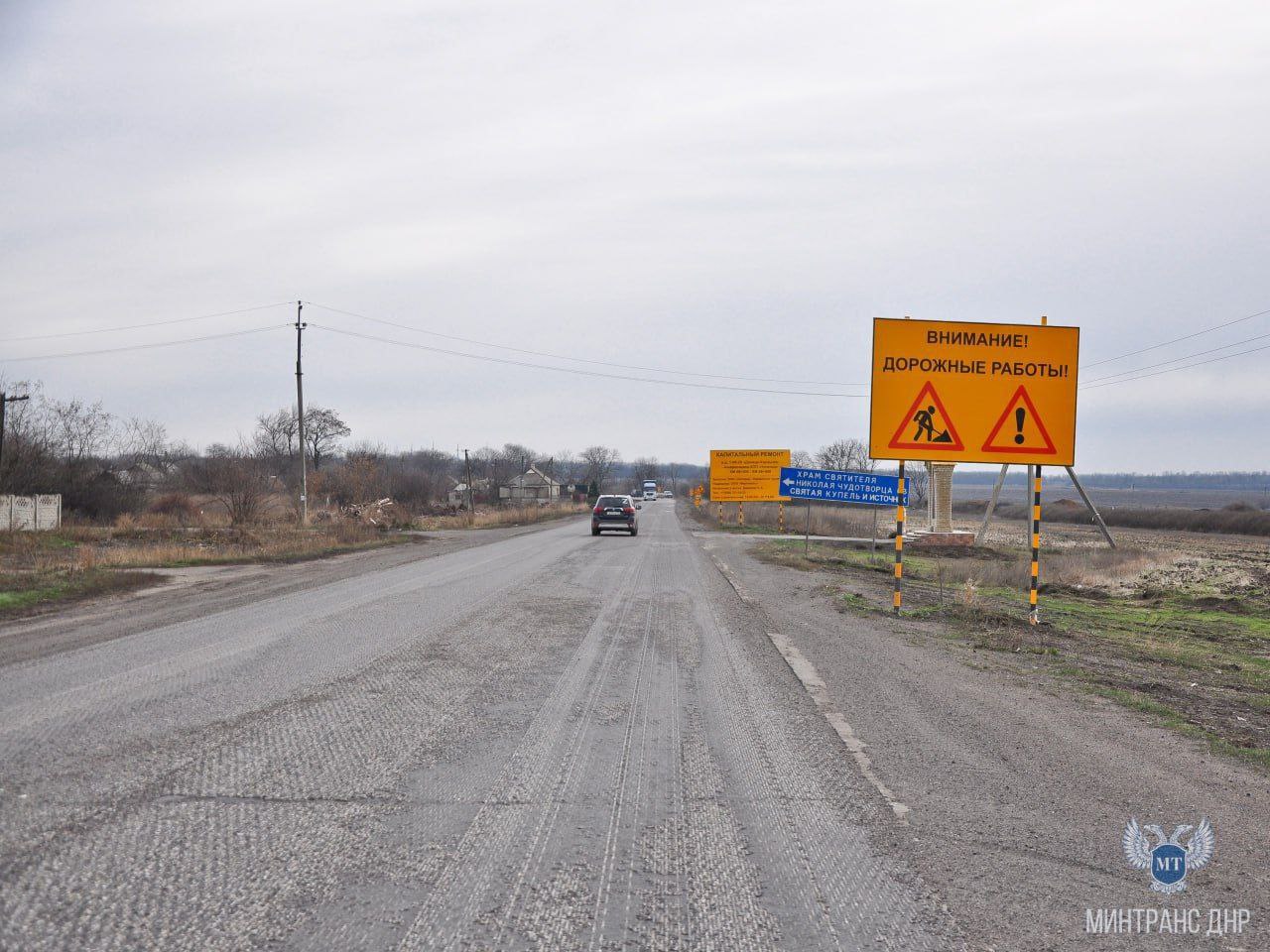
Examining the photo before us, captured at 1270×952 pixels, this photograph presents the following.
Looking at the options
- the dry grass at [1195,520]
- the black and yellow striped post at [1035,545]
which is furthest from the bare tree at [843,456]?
the black and yellow striped post at [1035,545]

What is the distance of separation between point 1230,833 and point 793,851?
7.52 ft

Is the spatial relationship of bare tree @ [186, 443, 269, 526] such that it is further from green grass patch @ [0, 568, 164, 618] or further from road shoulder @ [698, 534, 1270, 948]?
road shoulder @ [698, 534, 1270, 948]

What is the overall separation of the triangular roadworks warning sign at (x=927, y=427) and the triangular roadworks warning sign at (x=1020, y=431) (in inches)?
20.4

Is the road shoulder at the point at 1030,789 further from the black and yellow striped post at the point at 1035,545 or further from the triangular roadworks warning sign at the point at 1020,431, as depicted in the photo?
the triangular roadworks warning sign at the point at 1020,431

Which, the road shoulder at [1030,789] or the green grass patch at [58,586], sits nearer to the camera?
the road shoulder at [1030,789]

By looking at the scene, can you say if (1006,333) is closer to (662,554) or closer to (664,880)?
(664,880)

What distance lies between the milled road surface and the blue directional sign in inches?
691

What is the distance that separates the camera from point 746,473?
5072cm

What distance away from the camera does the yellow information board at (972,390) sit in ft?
44.0

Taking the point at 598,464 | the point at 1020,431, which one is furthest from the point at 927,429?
the point at 598,464

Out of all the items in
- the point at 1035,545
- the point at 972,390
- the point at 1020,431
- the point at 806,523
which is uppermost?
the point at 972,390

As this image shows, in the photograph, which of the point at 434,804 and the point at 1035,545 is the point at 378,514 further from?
the point at 434,804

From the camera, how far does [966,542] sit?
33.8 meters

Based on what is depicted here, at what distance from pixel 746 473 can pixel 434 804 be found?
1834 inches
